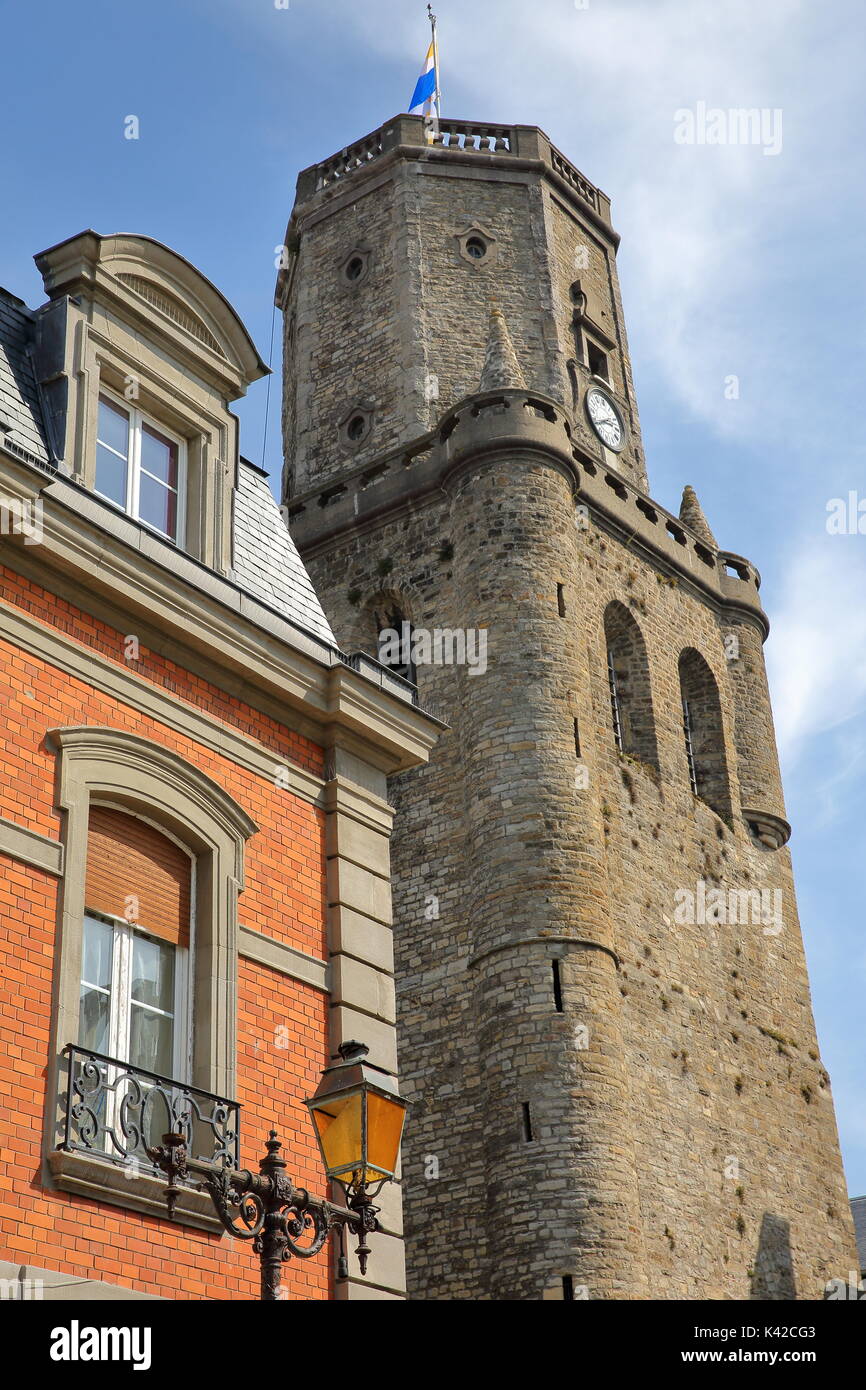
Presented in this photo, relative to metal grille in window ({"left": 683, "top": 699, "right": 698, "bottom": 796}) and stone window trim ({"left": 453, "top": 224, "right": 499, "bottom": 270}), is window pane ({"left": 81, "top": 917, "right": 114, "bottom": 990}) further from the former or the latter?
stone window trim ({"left": 453, "top": 224, "right": 499, "bottom": 270})

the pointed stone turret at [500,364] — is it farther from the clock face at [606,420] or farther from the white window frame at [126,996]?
the white window frame at [126,996]

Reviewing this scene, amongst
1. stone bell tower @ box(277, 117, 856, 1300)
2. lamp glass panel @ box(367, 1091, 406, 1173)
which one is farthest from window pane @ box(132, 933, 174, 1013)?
stone bell tower @ box(277, 117, 856, 1300)

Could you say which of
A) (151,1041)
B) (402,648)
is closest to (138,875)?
(151,1041)

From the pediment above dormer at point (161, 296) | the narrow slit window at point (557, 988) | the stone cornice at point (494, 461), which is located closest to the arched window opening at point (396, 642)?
the stone cornice at point (494, 461)

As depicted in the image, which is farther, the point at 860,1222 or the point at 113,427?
the point at 860,1222

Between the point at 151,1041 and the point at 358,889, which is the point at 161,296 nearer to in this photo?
the point at 358,889

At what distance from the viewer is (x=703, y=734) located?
96.2 ft

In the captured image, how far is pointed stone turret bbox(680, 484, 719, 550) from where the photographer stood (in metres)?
31.7

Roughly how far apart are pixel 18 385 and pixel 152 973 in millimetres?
3826

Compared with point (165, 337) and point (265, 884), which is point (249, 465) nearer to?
point (165, 337)

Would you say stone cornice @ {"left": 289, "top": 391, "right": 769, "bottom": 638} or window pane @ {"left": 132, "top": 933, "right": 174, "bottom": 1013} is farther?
stone cornice @ {"left": 289, "top": 391, "right": 769, "bottom": 638}

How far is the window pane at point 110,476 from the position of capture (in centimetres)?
1124

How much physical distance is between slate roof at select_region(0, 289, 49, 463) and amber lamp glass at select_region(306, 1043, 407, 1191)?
13.6 feet

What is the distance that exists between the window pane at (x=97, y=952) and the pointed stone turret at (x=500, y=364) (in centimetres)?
1774
